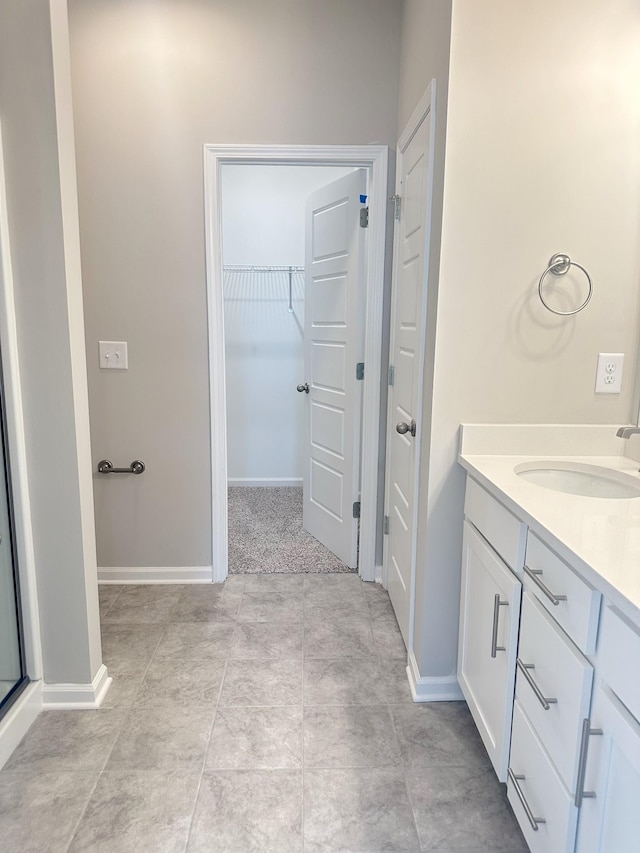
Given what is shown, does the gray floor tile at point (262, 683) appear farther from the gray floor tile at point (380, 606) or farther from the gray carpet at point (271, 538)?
the gray carpet at point (271, 538)

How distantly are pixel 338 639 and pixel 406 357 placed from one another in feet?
3.85

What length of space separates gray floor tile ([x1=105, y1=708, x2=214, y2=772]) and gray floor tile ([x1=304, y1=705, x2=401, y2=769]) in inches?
12.9

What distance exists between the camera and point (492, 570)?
1.45 m

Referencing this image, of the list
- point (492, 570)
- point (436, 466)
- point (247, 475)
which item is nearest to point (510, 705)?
point (492, 570)

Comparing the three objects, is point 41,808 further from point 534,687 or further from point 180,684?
point 534,687

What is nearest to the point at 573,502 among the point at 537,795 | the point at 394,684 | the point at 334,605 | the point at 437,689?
the point at 537,795

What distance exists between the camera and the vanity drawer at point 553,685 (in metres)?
0.98

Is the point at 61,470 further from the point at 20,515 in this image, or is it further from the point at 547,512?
the point at 547,512

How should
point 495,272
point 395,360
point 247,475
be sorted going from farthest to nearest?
point 247,475 → point 395,360 → point 495,272

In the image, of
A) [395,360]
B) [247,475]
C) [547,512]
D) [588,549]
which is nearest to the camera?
[588,549]

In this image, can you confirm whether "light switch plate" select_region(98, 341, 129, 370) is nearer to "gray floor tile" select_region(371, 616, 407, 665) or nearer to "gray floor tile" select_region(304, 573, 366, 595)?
"gray floor tile" select_region(304, 573, 366, 595)

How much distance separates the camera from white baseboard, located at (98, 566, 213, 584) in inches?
107

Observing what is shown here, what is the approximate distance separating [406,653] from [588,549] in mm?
1330

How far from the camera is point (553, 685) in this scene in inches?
42.9
